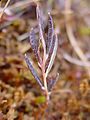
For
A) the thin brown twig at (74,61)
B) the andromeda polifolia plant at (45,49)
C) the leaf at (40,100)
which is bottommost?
the thin brown twig at (74,61)

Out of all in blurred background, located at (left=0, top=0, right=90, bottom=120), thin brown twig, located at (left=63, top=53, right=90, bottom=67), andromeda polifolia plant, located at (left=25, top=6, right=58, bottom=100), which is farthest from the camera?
thin brown twig, located at (left=63, top=53, right=90, bottom=67)

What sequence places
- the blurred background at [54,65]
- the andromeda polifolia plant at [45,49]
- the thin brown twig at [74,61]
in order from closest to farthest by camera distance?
the andromeda polifolia plant at [45,49] → the blurred background at [54,65] → the thin brown twig at [74,61]

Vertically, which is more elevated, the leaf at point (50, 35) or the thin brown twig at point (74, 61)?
the leaf at point (50, 35)

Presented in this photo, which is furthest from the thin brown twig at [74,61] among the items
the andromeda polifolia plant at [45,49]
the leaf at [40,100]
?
the andromeda polifolia plant at [45,49]

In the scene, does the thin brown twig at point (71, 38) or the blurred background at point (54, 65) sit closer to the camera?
the blurred background at point (54, 65)

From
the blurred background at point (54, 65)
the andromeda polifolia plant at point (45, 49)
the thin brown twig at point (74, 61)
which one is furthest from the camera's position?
the thin brown twig at point (74, 61)

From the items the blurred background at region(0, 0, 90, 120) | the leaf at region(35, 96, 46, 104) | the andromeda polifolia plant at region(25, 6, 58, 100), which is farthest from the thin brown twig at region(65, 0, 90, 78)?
the andromeda polifolia plant at region(25, 6, 58, 100)

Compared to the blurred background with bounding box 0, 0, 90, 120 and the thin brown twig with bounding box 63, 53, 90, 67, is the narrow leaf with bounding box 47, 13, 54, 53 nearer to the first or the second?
the blurred background with bounding box 0, 0, 90, 120

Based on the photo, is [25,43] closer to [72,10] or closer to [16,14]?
[16,14]

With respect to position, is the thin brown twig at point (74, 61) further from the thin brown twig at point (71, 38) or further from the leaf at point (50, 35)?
the leaf at point (50, 35)

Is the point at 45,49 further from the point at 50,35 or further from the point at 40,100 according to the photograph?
the point at 40,100
